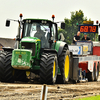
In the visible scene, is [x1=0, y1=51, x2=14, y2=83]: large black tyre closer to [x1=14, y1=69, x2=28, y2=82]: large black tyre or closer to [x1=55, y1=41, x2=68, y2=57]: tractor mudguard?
[x1=14, y1=69, x2=28, y2=82]: large black tyre

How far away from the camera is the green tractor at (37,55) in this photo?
14398 millimetres

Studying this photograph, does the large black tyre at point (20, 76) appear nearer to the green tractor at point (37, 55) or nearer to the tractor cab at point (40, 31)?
the green tractor at point (37, 55)

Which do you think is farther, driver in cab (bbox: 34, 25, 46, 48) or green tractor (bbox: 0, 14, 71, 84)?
driver in cab (bbox: 34, 25, 46, 48)

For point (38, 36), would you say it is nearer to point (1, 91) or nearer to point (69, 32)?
point (1, 91)

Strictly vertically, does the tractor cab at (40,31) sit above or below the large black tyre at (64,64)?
above

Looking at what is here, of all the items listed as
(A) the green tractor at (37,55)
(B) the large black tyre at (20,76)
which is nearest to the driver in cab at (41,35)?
(A) the green tractor at (37,55)

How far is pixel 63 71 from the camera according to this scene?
51.1ft

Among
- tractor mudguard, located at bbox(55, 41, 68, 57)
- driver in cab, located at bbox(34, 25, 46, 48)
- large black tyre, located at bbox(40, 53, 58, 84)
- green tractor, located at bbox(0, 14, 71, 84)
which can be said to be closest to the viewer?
large black tyre, located at bbox(40, 53, 58, 84)

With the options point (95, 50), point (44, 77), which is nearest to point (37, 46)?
point (44, 77)

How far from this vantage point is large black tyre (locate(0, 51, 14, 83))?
14719 millimetres

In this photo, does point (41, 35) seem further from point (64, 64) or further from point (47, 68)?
point (47, 68)

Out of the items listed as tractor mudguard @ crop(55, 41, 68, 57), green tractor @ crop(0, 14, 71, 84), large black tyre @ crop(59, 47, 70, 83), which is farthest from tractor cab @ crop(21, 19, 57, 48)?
large black tyre @ crop(59, 47, 70, 83)

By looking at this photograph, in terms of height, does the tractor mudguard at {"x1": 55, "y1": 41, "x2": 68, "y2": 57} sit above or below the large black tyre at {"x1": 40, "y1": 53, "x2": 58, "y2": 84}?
above

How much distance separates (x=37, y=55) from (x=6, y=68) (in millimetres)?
1391
